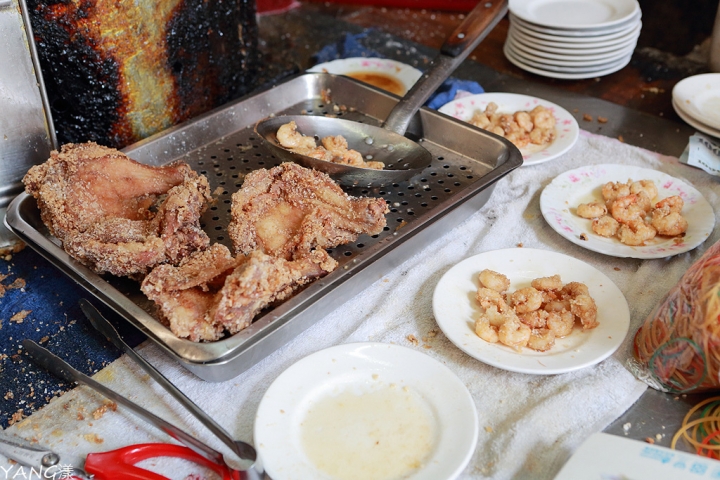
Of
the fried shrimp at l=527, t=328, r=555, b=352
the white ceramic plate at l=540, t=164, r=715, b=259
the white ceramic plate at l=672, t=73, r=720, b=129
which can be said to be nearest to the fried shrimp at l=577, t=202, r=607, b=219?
the white ceramic plate at l=540, t=164, r=715, b=259

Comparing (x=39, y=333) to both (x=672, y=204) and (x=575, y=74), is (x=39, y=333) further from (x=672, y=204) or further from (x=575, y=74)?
(x=575, y=74)

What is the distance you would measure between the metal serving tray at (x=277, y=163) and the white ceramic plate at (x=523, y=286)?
197 mm

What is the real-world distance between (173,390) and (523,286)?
3.35ft

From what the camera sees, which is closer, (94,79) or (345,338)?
(345,338)

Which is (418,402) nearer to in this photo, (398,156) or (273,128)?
(398,156)

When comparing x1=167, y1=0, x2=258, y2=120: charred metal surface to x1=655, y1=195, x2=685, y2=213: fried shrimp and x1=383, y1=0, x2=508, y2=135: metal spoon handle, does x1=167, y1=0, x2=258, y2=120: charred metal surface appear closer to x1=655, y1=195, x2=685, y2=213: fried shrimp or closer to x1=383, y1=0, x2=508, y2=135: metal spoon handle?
x1=383, y1=0, x2=508, y2=135: metal spoon handle

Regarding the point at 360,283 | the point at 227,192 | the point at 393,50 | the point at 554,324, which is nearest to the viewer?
the point at 554,324

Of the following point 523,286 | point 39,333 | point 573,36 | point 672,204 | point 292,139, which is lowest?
point 39,333

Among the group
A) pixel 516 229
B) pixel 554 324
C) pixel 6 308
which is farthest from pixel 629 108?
pixel 6 308

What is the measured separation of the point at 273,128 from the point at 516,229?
935mm

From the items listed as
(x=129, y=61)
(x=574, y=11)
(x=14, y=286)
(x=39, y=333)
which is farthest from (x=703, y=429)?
(x=574, y=11)

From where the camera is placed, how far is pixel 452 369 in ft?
5.27

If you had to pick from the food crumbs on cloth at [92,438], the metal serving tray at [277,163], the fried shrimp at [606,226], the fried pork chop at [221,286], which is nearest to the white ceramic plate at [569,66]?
the metal serving tray at [277,163]

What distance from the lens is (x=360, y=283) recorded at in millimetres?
1770
